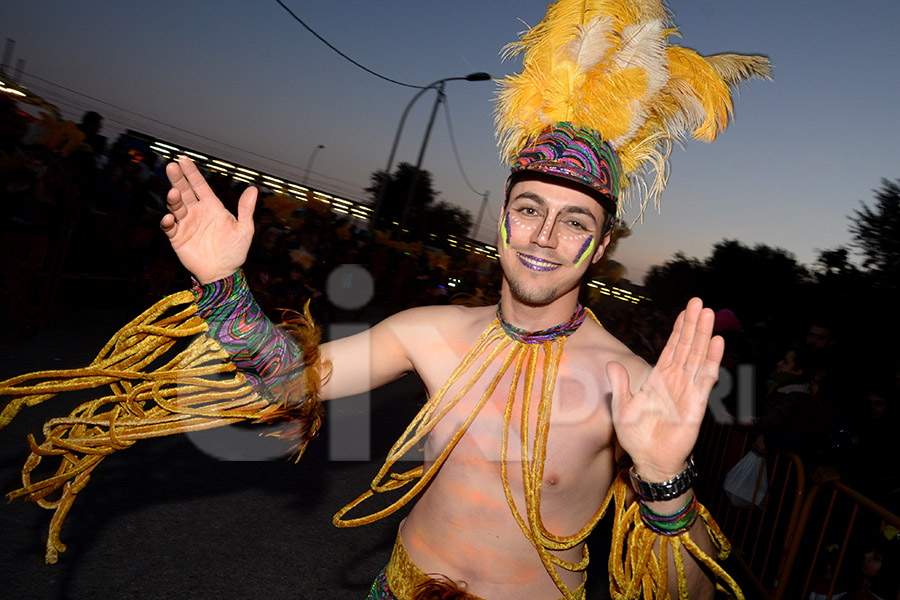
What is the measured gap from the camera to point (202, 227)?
181 centimetres

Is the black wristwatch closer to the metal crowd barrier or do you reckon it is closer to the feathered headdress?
the feathered headdress

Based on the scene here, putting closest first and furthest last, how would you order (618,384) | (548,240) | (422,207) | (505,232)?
(618,384), (548,240), (505,232), (422,207)

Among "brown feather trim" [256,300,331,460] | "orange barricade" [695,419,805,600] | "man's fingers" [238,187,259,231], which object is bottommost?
"orange barricade" [695,419,805,600]

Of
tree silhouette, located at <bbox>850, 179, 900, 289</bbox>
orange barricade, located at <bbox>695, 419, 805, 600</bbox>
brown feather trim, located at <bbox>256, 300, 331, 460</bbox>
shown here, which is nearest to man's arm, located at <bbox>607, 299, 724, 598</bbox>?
brown feather trim, located at <bbox>256, 300, 331, 460</bbox>

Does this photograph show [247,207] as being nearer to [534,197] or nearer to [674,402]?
[534,197]

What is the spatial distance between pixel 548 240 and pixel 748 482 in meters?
3.36

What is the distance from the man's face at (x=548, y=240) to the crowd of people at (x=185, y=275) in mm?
2067

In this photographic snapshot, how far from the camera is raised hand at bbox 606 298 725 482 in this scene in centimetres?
153

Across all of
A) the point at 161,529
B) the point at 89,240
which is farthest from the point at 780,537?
the point at 89,240

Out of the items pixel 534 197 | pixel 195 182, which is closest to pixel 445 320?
pixel 534 197

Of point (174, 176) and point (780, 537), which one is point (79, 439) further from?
point (780, 537)

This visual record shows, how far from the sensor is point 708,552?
1.61 metres

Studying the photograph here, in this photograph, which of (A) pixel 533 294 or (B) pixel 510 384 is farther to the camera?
(B) pixel 510 384

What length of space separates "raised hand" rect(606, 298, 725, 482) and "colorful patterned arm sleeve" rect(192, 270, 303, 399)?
1075 mm
